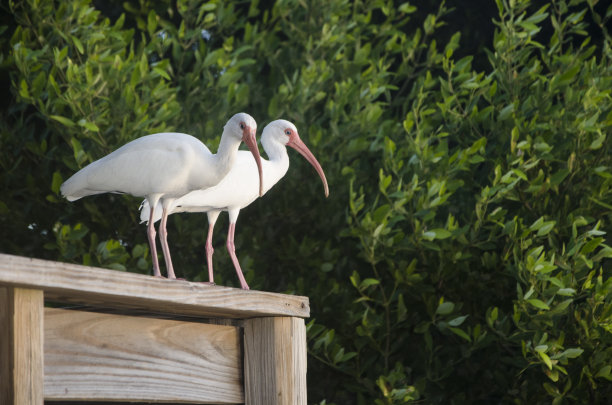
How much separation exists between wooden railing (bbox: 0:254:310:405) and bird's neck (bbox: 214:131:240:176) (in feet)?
2.62

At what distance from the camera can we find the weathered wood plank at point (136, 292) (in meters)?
1.64

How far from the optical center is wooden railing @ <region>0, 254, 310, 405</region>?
1.66 metres

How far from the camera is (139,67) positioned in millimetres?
4438

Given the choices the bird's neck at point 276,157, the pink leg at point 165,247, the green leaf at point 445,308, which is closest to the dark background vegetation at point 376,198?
the green leaf at point 445,308

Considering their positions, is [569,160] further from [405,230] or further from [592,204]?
[405,230]

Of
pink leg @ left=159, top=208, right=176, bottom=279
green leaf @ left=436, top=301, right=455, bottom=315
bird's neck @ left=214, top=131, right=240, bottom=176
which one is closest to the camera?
bird's neck @ left=214, top=131, right=240, bottom=176

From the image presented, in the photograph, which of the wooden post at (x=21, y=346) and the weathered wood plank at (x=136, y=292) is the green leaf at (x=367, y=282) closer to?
the weathered wood plank at (x=136, y=292)

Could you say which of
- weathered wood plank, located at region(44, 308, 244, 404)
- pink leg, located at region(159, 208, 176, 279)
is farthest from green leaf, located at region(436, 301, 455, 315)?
weathered wood plank, located at region(44, 308, 244, 404)

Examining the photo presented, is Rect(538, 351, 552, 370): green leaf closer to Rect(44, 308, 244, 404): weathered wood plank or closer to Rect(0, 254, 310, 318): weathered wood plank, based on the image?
Rect(0, 254, 310, 318): weathered wood plank

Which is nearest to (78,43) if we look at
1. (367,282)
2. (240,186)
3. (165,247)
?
(240,186)

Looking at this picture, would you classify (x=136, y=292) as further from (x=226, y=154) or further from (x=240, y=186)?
Answer: (x=240, y=186)

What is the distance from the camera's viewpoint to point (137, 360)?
1968 mm

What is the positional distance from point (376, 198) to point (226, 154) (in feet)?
4.44

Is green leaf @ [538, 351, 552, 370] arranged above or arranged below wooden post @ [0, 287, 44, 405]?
below
